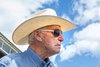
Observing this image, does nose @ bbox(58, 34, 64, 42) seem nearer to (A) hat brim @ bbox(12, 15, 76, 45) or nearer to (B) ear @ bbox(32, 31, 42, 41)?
(A) hat brim @ bbox(12, 15, 76, 45)

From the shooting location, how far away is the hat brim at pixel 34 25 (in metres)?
4.84

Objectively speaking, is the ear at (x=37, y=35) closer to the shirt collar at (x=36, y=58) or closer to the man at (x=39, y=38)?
the man at (x=39, y=38)

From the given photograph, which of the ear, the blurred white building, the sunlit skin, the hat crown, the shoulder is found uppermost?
the blurred white building

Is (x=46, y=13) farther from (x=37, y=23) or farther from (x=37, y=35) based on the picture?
(x=37, y=35)

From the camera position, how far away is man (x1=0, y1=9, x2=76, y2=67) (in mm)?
4422

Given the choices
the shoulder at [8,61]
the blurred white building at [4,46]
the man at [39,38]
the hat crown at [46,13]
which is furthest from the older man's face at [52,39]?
the blurred white building at [4,46]

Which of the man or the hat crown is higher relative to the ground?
the hat crown

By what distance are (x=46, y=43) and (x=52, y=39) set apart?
4.5 inches

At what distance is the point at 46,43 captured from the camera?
15.8 ft

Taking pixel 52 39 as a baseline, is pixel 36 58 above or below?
below

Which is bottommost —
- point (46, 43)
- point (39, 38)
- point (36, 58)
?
point (36, 58)

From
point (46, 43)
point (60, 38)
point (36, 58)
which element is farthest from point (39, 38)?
point (36, 58)

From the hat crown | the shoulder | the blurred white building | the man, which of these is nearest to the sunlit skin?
the man

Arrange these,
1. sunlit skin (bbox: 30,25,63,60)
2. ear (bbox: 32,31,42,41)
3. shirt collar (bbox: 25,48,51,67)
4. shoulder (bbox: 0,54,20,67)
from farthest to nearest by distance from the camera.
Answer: ear (bbox: 32,31,42,41) < sunlit skin (bbox: 30,25,63,60) < shirt collar (bbox: 25,48,51,67) < shoulder (bbox: 0,54,20,67)
